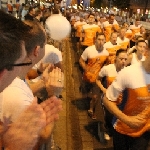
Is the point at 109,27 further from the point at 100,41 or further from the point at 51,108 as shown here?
the point at 51,108

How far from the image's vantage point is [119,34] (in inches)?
396

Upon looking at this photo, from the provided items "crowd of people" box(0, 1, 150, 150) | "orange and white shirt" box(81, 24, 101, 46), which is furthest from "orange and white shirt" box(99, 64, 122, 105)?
"orange and white shirt" box(81, 24, 101, 46)

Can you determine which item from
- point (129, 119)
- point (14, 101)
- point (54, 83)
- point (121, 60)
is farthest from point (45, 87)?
point (121, 60)

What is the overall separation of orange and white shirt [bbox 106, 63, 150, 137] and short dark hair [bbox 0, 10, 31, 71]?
202 cm

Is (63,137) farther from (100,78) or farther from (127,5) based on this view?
(127,5)

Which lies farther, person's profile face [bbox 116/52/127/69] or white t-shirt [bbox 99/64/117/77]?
white t-shirt [bbox 99/64/117/77]

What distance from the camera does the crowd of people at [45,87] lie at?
163cm

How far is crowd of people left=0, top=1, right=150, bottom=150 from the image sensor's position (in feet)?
5.35

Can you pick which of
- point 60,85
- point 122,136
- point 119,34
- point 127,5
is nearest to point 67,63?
point 119,34

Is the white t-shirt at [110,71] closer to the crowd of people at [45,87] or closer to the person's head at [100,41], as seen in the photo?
the crowd of people at [45,87]

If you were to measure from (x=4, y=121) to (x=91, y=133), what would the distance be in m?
4.55

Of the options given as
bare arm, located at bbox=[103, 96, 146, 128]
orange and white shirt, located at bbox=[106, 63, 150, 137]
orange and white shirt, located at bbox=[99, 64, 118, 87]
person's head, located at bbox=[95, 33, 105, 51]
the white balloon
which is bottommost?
orange and white shirt, located at bbox=[99, 64, 118, 87]

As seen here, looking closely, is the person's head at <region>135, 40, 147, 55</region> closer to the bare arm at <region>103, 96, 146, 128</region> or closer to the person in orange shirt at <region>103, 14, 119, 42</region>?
the bare arm at <region>103, 96, 146, 128</region>

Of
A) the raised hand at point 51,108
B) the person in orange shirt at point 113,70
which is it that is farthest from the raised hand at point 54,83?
the person in orange shirt at point 113,70
